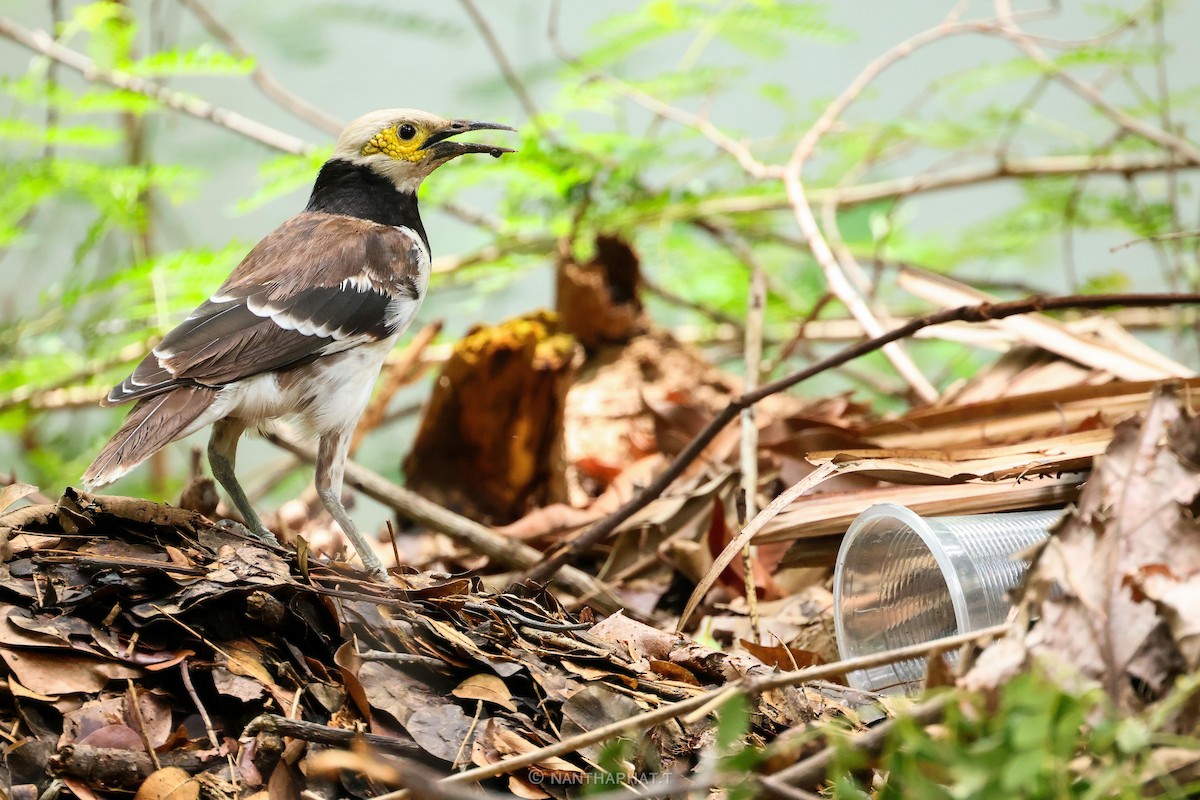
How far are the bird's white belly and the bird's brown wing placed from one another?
0.05 metres

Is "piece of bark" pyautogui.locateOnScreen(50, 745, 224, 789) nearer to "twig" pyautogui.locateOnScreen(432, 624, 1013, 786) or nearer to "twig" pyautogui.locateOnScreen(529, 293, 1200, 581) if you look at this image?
"twig" pyautogui.locateOnScreen(432, 624, 1013, 786)

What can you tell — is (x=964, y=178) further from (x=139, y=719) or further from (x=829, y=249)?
(x=139, y=719)

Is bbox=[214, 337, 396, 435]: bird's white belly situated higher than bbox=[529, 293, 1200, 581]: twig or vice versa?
bbox=[529, 293, 1200, 581]: twig

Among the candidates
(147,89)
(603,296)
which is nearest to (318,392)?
(603,296)

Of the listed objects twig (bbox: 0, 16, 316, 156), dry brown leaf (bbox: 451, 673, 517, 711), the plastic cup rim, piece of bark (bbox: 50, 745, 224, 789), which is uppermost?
twig (bbox: 0, 16, 316, 156)

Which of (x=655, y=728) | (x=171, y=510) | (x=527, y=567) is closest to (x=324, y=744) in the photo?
(x=655, y=728)

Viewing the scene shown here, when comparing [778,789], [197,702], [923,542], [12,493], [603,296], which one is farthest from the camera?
[603,296]

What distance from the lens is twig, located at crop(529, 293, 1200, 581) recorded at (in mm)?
2436

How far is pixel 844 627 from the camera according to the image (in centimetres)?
263

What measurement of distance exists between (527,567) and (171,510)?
4.53 ft

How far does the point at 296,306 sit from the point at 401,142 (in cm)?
93

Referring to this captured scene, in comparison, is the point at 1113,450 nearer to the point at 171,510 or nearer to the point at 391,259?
the point at 171,510

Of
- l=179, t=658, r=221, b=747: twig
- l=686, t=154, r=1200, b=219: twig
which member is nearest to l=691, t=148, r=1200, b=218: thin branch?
l=686, t=154, r=1200, b=219: twig

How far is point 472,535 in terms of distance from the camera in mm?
3580
